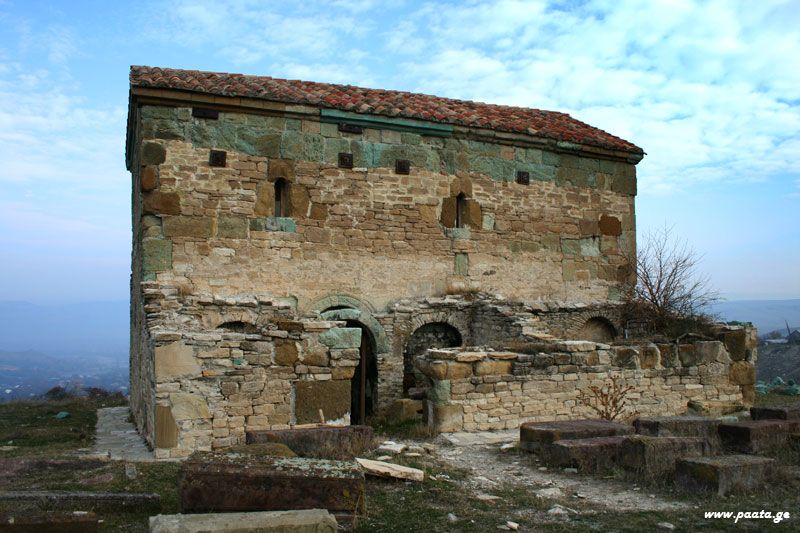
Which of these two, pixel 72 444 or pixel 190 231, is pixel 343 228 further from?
pixel 72 444

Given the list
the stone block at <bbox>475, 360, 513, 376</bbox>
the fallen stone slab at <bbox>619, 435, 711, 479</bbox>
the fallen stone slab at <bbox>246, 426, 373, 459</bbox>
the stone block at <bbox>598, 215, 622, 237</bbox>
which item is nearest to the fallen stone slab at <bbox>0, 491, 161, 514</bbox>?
the fallen stone slab at <bbox>246, 426, 373, 459</bbox>

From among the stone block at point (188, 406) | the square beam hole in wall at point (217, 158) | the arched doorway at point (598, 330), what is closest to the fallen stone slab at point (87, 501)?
the stone block at point (188, 406)

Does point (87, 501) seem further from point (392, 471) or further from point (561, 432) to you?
point (561, 432)

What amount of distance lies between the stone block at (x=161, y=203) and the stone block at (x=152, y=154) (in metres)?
0.53

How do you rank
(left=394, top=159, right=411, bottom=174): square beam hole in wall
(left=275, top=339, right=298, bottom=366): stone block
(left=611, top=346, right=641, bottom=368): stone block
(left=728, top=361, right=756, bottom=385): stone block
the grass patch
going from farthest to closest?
1. (left=394, top=159, right=411, bottom=174): square beam hole in wall
2. (left=728, top=361, right=756, bottom=385): stone block
3. (left=611, top=346, right=641, bottom=368): stone block
4. the grass patch
5. (left=275, top=339, right=298, bottom=366): stone block

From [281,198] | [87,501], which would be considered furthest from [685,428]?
[281,198]

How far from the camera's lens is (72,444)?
9.68m

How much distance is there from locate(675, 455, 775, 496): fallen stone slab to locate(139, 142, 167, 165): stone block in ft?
30.0

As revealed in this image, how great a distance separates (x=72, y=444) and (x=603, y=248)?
36.4 feet

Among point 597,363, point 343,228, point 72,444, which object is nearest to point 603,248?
point 597,363

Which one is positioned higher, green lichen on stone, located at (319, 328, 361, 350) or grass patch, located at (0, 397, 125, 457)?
green lichen on stone, located at (319, 328, 361, 350)

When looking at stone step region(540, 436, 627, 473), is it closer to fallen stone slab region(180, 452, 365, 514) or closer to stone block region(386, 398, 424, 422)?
fallen stone slab region(180, 452, 365, 514)

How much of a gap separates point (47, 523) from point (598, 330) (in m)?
12.3

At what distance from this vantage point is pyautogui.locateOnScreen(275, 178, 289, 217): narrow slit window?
1236cm
